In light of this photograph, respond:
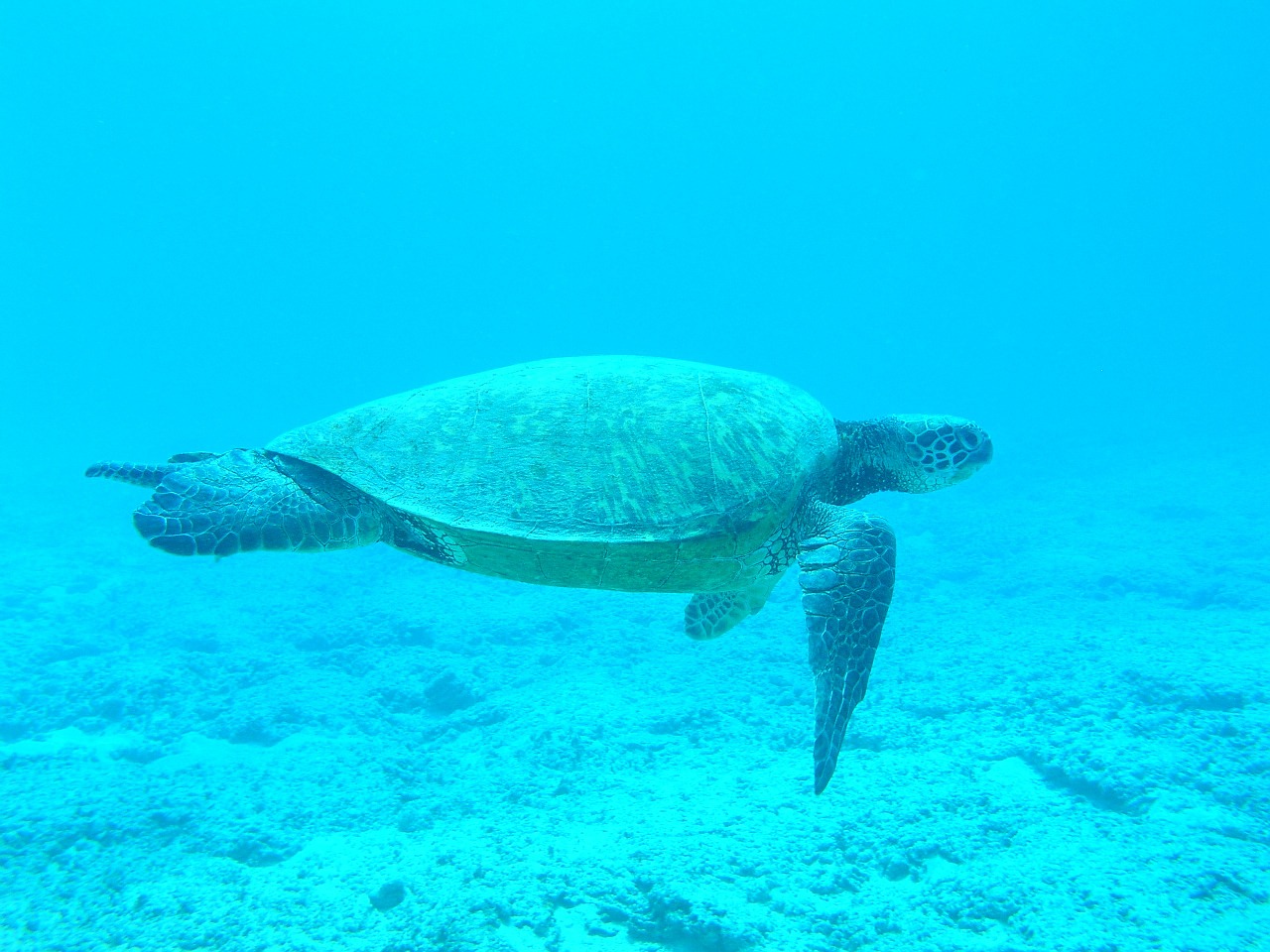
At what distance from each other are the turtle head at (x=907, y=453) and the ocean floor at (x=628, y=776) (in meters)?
2.75

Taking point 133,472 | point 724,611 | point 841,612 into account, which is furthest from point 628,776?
point 133,472

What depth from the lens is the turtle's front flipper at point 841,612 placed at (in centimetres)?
328

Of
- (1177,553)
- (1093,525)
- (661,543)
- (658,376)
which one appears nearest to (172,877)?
(661,543)

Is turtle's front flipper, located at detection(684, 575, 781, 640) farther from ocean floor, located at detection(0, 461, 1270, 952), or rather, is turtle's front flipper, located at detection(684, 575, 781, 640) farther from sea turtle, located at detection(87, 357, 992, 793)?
ocean floor, located at detection(0, 461, 1270, 952)

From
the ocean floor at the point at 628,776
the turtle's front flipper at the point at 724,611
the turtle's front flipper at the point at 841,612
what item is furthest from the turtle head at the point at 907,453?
the ocean floor at the point at 628,776

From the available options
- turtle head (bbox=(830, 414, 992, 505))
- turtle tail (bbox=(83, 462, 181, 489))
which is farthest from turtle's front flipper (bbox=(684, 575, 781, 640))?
turtle tail (bbox=(83, 462, 181, 489))

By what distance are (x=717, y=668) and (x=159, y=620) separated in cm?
1014

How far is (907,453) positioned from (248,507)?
15.2ft

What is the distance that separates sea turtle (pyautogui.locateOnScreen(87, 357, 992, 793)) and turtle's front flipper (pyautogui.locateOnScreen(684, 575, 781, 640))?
1026mm

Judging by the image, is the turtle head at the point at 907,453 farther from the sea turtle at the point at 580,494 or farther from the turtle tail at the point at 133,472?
the turtle tail at the point at 133,472

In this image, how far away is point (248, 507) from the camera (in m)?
3.75

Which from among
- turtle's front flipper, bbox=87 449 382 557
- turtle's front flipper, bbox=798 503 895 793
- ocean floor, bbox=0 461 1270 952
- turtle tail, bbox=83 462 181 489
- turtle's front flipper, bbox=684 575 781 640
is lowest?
ocean floor, bbox=0 461 1270 952

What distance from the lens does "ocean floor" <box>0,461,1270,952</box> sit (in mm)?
4184

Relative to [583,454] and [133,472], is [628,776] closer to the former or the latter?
[583,454]
